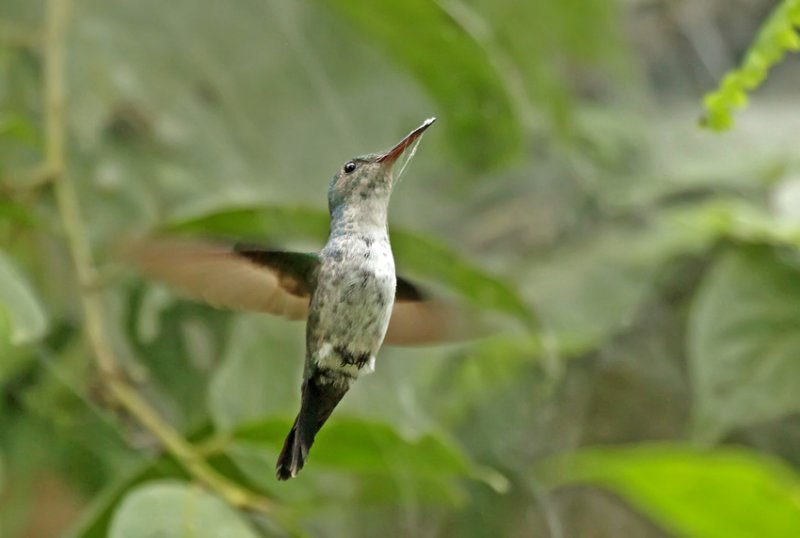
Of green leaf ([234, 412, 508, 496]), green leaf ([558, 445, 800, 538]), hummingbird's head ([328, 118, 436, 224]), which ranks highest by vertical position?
hummingbird's head ([328, 118, 436, 224])

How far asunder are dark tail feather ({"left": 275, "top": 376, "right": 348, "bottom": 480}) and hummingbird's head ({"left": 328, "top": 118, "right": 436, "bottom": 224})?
85 millimetres

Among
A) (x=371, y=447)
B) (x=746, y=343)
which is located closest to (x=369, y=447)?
(x=371, y=447)

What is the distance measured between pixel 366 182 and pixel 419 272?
1.87 feet

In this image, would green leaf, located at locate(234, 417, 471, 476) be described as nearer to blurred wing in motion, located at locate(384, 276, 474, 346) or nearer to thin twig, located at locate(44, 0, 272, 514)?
thin twig, located at locate(44, 0, 272, 514)

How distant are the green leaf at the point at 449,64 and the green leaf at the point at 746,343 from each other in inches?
12.0

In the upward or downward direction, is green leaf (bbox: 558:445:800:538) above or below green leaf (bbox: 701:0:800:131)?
below

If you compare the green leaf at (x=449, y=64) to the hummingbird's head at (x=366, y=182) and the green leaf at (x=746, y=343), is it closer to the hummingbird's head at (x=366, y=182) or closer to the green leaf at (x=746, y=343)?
the green leaf at (x=746, y=343)

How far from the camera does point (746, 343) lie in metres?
1.08

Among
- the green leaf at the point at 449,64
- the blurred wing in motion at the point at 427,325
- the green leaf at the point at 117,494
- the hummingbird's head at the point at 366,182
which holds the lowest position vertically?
the green leaf at the point at 117,494

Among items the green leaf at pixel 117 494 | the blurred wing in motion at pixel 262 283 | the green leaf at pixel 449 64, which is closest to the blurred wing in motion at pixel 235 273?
the blurred wing in motion at pixel 262 283

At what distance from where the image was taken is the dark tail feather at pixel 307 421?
1.48 ft

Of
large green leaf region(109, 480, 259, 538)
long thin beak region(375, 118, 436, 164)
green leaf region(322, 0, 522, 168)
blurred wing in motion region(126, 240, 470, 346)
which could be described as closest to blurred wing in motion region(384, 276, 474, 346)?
blurred wing in motion region(126, 240, 470, 346)

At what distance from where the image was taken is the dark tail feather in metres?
0.45

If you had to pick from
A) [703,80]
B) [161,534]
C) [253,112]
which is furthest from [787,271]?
[703,80]
